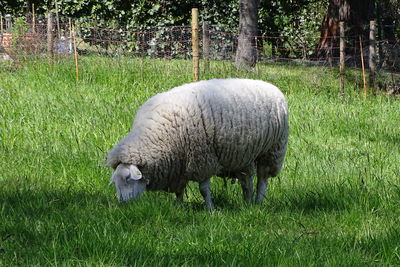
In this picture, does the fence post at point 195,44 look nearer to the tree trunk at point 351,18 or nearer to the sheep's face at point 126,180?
the sheep's face at point 126,180

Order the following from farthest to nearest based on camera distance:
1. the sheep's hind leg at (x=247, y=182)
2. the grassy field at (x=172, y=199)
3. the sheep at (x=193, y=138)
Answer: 1. the sheep's hind leg at (x=247, y=182)
2. the sheep at (x=193, y=138)
3. the grassy field at (x=172, y=199)

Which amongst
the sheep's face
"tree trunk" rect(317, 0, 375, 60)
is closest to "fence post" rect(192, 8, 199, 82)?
the sheep's face

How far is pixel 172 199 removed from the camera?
5219 mm

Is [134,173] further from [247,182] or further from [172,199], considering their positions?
[247,182]

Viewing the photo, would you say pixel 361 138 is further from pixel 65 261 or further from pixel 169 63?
pixel 65 261

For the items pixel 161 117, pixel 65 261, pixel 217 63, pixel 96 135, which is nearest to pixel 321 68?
pixel 217 63

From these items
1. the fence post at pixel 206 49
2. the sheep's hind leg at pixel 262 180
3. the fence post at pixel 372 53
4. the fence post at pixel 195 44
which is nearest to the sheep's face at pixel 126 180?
the sheep's hind leg at pixel 262 180

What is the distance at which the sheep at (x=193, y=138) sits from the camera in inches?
202

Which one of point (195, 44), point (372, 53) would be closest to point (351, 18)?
point (372, 53)

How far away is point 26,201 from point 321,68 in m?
9.16

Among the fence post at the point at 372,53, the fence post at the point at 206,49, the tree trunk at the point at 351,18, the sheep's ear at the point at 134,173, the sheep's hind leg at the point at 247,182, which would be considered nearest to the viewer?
the sheep's ear at the point at 134,173

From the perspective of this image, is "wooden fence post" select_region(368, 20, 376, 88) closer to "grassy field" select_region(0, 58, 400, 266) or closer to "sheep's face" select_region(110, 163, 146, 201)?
"grassy field" select_region(0, 58, 400, 266)

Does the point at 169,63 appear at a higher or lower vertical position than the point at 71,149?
higher

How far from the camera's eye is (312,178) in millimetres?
5930
